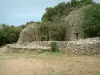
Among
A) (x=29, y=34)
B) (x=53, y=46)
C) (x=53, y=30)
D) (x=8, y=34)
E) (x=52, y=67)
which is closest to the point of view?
(x=52, y=67)

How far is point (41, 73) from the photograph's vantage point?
1219cm

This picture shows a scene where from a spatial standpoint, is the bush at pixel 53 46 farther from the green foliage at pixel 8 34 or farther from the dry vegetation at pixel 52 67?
the green foliage at pixel 8 34

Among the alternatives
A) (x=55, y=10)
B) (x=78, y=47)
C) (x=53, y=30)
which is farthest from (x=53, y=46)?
(x=55, y=10)

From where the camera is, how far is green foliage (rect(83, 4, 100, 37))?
84.2 ft

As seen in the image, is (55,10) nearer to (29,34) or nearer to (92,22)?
(29,34)

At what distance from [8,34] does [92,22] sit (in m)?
18.4

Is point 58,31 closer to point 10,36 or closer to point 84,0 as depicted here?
point 10,36

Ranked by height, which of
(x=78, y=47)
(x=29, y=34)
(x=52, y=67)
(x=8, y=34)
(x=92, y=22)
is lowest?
(x=52, y=67)

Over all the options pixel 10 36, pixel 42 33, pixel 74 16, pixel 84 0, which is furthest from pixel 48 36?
pixel 84 0

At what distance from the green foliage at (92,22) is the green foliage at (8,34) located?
54.3 ft

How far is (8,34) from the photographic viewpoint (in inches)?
1575

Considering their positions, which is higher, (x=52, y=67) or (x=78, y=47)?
(x=78, y=47)

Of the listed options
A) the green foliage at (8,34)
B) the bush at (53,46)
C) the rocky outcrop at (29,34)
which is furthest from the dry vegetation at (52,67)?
the green foliage at (8,34)

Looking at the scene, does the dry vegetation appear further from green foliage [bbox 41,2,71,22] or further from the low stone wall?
green foliage [bbox 41,2,71,22]
